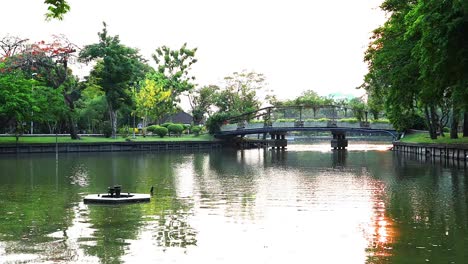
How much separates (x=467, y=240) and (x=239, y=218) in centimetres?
729

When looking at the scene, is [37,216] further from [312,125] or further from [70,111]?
[312,125]

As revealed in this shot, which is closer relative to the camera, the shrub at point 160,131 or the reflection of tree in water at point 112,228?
the reflection of tree in water at point 112,228

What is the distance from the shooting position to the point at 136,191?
29141 mm

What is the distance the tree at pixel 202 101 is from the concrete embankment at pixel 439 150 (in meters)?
50.9

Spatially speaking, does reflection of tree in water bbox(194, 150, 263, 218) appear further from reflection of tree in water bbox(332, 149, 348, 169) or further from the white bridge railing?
the white bridge railing

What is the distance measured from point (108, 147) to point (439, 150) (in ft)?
138

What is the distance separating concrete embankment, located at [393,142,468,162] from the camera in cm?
5128

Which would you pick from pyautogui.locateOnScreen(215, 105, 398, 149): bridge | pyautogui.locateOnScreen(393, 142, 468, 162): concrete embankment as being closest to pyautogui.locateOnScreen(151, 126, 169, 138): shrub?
pyautogui.locateOnScreen(215, 105, 398, 149): bridge

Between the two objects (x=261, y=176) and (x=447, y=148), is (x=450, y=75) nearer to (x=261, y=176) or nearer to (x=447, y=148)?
(x=261, y=176)

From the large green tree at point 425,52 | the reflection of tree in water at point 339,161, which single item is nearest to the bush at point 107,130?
the reflection of tree in water at point 339,161

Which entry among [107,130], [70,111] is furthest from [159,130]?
[70,111]

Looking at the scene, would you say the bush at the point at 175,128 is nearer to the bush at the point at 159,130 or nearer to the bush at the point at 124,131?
the bush at the point at 159,130

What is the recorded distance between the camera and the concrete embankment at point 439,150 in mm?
51281

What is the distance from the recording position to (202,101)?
12256cm
